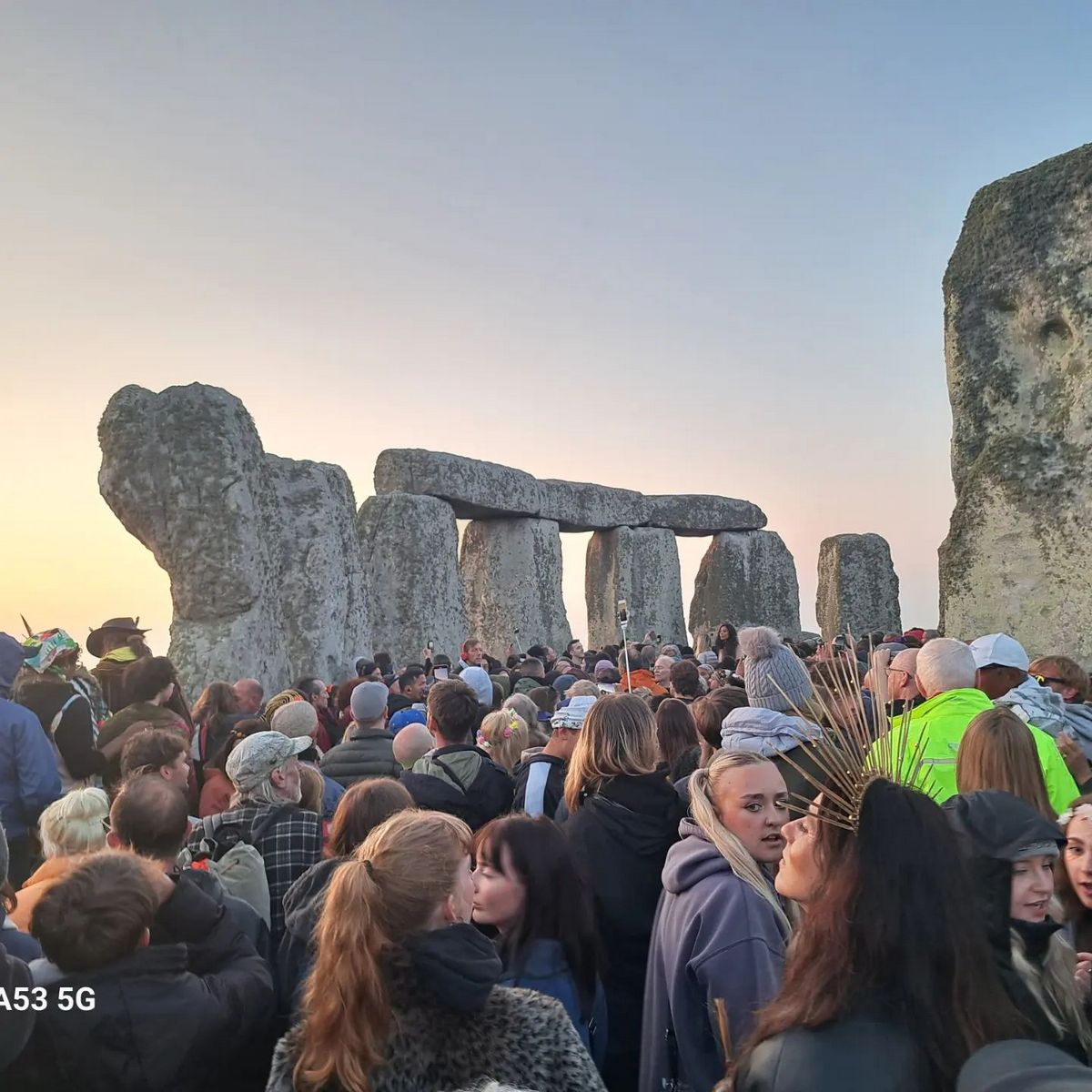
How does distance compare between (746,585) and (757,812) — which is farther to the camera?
(746,585)

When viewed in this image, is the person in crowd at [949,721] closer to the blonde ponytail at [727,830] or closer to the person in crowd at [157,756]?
the blonde ponytail at [727,830]

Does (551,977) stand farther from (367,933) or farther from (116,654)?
(116,654)

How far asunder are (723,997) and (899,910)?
792 mm

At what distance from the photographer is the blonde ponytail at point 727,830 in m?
2.22

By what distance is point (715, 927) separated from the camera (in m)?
2.18

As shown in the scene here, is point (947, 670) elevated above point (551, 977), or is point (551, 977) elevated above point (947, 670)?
point (947, 670)

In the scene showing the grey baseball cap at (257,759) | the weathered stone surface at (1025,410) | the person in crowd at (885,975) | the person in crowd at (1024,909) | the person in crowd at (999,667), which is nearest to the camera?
the person in crowd at (885,975)

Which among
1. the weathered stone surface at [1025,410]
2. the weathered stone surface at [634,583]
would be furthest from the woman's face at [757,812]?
the weathered stone surface at [634,583]

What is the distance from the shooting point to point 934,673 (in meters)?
3.38

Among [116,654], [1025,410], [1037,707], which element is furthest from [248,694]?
[1025,410]

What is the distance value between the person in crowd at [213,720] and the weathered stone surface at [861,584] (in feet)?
53.8

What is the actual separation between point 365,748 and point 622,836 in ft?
6.27

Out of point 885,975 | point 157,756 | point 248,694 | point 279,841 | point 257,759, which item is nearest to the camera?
point 885,975

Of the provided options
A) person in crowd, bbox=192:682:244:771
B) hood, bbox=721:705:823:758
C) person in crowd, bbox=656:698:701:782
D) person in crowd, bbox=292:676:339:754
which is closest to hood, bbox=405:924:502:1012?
hood, bbox=721:705:823:758
